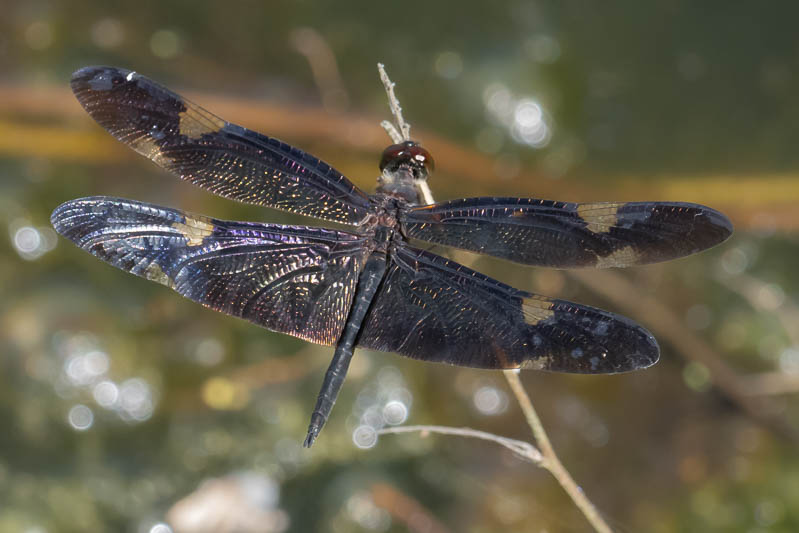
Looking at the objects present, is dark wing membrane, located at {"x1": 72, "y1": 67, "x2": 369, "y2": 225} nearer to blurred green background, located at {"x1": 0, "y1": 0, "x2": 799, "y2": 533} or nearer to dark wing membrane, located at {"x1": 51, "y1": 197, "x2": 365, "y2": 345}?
dark wing membrane, located at {"x1": 51, "y1": 197, "x2": 365, "y2": 345}

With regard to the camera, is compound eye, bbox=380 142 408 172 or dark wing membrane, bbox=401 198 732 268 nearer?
dark wing membrane, bbox=401 198 732 268

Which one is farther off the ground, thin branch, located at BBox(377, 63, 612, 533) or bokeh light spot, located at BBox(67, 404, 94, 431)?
thin branch, located at BBox(377, 63, 612, 533)

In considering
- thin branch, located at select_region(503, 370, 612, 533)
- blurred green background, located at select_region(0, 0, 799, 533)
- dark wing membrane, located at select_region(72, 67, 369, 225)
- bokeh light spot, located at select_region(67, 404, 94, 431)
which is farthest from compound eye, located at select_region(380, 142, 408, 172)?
bokeh light spot, located at select_region(67, 404, 94, 431)

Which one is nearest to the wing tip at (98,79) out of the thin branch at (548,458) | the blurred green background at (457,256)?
the thin branch at (548,458)

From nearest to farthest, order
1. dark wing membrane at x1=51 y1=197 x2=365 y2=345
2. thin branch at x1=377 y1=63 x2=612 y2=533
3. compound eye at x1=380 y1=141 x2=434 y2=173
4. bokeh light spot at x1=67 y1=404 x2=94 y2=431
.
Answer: thin branch at x1=377 y1=63 x2=612 y2=533 → dark wing membrane at x1=51 y1=197 x2=365 y2=345 → compound eye at x1=380 y1=141 x2=434 y2=173 → bokeh light spot at x1=67 y1=404 x2=94 y2=431

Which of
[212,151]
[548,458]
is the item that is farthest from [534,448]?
[212,151]

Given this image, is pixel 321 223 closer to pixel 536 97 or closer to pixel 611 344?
pixel 536 97

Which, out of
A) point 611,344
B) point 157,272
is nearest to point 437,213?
point 611,344
